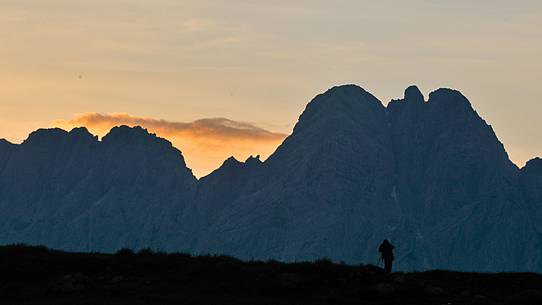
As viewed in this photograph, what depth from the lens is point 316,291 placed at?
191ft

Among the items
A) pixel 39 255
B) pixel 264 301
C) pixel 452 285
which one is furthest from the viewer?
pixel 39 255

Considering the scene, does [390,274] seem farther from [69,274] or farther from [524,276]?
[69,274]

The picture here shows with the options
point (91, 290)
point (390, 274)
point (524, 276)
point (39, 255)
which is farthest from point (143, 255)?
point (524, 276)

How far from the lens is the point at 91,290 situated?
59.0 meters

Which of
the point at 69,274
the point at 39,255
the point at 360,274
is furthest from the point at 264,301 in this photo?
the point at 39,255

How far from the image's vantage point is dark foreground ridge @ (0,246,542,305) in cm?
5628

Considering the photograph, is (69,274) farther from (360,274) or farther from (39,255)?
(360,274)

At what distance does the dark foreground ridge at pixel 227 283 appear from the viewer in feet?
185

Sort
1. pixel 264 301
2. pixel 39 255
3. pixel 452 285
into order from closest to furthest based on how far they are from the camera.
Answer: pixel 264 301 → pixel 452 285 → pixel 39 255

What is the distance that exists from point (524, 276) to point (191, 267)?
17.0 metres

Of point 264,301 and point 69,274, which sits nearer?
point 264,301

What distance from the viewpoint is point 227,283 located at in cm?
6041

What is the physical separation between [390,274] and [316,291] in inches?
210

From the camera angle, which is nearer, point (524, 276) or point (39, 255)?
point (524, 276)
